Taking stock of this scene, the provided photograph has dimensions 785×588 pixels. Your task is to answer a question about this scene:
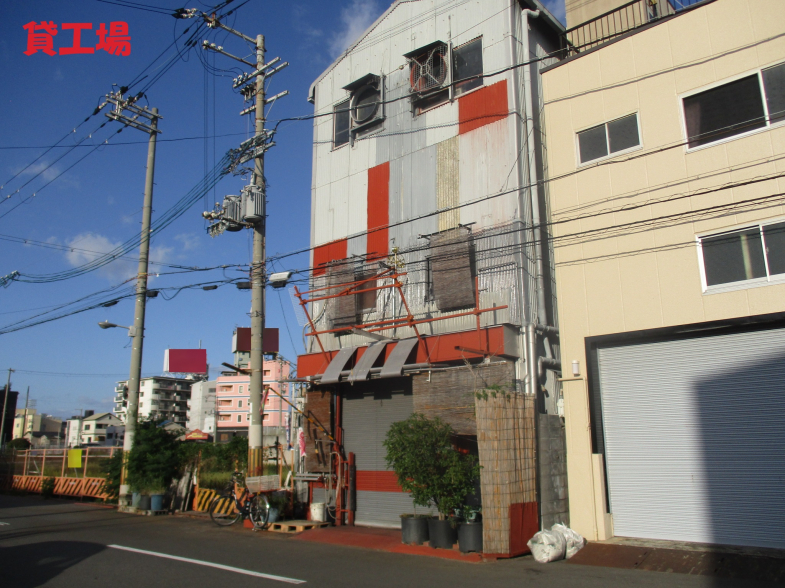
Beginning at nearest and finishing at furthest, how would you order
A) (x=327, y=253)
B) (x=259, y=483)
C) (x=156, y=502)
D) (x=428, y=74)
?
(x=259, y=483) → (x=428, y=74) → (x=327, y=253) → (x=156, y=502)

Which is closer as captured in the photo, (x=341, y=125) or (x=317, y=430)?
(x=317, y=430)

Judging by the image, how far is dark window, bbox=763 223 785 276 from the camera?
10.2 m

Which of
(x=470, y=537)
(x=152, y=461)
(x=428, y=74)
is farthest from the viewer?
(x=152, y=461)

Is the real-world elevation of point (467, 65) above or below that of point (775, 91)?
above

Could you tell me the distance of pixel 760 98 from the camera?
10.9 m

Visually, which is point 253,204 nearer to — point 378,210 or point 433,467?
point 378,210

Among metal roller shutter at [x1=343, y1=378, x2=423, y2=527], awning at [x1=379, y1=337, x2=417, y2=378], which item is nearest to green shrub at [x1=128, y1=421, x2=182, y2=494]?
metal roller shutter at [x1=343, y1=378, x2=423, y2=527]

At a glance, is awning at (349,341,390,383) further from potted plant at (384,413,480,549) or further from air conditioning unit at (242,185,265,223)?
air conditioning unit at (242,185,265,223)

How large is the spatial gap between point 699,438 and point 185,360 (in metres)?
21.3

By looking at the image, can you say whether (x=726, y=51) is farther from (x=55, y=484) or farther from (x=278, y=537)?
(x=55, y=484)

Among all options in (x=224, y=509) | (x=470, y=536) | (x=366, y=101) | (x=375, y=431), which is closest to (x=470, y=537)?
(x=470, y=536)

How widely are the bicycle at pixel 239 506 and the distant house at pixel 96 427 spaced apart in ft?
347

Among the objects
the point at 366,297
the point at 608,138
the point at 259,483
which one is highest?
the point at 608,138

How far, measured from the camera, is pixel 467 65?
16031 millimetres
